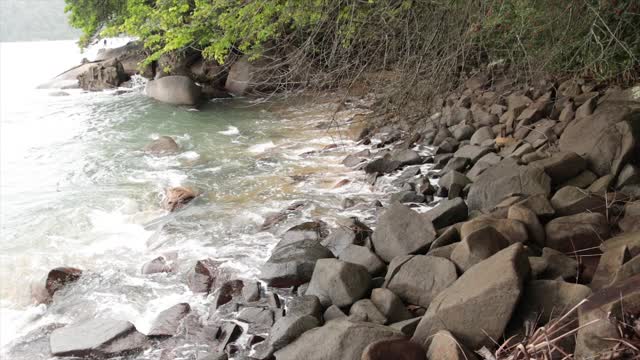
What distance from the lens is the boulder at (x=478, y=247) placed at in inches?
138

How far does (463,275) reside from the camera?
10.7ft

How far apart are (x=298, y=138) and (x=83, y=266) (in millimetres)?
4970

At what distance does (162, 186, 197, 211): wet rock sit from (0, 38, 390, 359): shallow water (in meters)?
0.13

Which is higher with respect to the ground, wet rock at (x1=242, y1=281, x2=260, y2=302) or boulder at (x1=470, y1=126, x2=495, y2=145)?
boulder at (x1=470, y1=126, x2=495, y2=145)

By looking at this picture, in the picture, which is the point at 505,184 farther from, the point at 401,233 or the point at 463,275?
the point at 463,275

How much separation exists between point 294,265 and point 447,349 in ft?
7.04

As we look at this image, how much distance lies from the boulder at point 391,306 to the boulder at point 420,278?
0.11m

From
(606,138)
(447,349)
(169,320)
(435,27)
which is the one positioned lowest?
(169,320)

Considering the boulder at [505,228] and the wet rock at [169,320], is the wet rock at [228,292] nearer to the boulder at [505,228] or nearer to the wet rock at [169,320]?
the wet rock at [169,320]

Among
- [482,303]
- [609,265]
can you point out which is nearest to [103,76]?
[482,303]

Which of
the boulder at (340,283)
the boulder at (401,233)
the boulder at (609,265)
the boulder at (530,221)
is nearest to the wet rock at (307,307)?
the boulder at (340,283)

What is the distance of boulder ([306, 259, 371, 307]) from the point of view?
12.8 ft

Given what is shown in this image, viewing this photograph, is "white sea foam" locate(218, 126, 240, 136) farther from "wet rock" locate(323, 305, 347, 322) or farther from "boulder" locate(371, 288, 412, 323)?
"boulder" locate(371, 288, 412, 323)

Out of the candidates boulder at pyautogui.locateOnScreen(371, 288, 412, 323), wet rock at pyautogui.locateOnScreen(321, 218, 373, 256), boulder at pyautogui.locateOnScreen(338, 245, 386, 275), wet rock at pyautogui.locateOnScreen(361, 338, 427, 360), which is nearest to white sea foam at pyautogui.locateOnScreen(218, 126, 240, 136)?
wet rock at pyautogui.locateOnScreen(321, 218, 373, 256)
